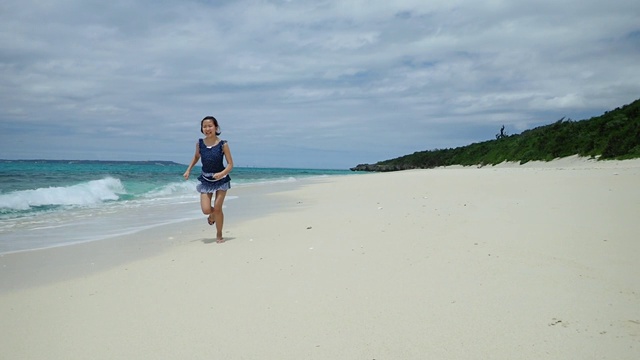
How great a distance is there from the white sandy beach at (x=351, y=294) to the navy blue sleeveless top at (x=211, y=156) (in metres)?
1.08

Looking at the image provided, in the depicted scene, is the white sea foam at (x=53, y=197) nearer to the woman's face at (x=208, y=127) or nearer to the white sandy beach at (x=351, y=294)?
the white sandy beach at (x=351, y=294)

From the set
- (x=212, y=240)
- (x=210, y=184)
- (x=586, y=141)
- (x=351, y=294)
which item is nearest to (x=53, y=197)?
(x=210, y=184)

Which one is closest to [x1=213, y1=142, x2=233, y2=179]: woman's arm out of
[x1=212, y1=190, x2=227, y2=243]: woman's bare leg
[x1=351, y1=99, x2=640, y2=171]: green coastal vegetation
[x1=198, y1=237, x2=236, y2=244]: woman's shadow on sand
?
[x1=212, y1=190, x2=227, y2=243]: woman's bare leg

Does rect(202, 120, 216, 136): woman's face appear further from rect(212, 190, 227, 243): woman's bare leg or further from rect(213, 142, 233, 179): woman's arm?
rect(212, 190, 227, 243): woman's bare leg

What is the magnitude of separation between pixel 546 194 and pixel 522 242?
4076 mm

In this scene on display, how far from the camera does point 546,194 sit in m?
7.98

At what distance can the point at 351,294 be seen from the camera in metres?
3.20

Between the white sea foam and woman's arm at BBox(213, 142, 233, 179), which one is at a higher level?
woman's arm at BBox(213, 142, 233, 179)

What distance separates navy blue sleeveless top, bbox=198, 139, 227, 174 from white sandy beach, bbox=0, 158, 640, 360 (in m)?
1.08

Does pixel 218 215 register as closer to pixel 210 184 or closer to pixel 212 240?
pixel 212 240

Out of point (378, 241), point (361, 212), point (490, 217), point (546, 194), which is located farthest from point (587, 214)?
point (361, 212)

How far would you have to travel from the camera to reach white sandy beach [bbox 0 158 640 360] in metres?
2.41

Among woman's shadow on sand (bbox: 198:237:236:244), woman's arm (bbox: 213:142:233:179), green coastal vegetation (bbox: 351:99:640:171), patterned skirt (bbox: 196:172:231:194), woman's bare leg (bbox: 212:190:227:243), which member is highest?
green coastal vegetation (bbox: 351:99:640:171)

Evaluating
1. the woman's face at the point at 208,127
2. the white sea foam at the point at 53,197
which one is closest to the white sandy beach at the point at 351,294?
the woman's face at the point at 208,127
